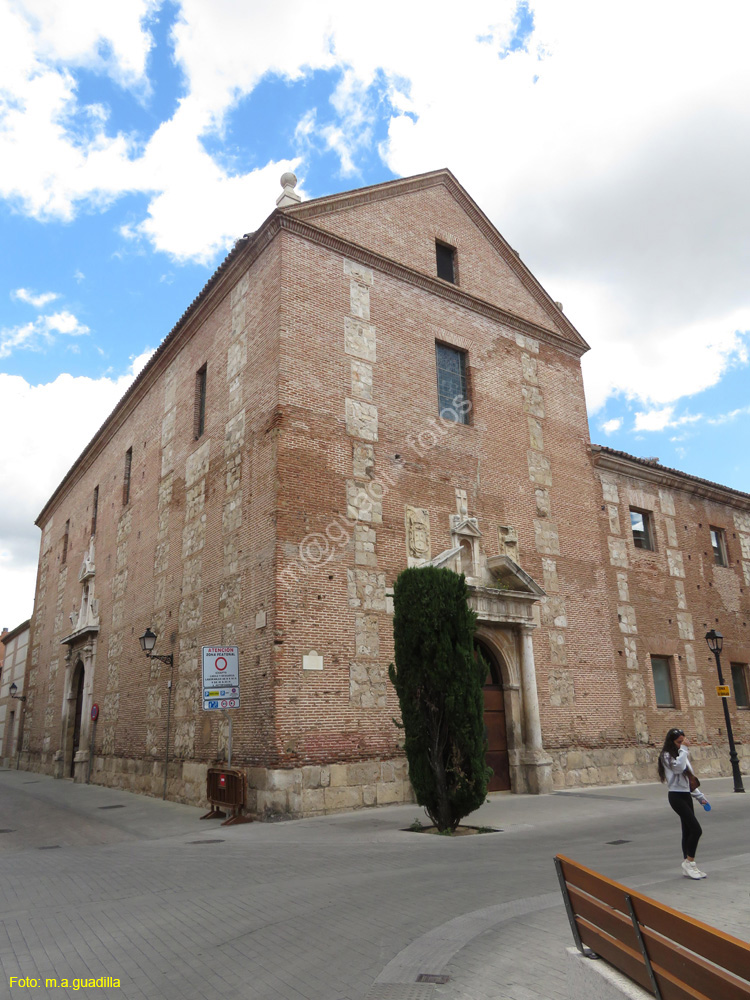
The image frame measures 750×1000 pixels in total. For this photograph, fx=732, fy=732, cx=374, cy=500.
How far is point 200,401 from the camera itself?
17.6m

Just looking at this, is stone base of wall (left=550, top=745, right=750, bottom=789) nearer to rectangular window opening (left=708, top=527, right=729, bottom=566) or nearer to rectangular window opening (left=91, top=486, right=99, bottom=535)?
rectangular window opening (left=708, top=527, right=729, bottom=566)

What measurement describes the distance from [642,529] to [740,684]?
5.70 metres

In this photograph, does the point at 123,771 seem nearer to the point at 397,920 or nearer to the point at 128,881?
the point at 128,881

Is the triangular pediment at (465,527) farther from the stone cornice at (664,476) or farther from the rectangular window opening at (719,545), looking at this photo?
the rectangular window opening at (719,545)

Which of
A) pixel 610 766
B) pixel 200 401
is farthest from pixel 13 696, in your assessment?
pixel 610 766

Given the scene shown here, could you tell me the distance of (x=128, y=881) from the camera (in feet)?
23.8

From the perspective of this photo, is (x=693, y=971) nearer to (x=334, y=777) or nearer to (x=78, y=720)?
(x=334, y=777)

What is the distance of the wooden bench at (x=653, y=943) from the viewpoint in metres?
2.60

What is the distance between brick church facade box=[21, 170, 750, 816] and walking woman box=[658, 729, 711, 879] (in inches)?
241

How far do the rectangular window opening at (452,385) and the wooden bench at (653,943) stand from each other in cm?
1239

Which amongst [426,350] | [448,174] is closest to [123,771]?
[426,350]

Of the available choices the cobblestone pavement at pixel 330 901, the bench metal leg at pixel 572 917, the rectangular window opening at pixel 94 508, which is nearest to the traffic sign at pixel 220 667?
the cobblestone pavement at pixel 330 901

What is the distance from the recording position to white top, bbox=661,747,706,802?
6754 mm

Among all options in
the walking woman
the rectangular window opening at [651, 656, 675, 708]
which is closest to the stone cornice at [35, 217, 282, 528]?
the walking woman
